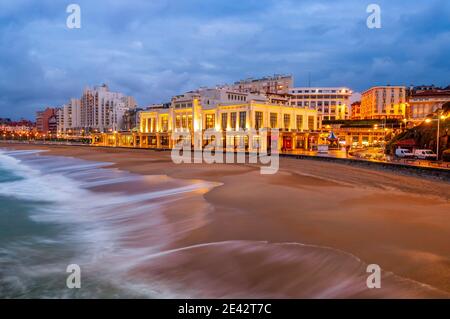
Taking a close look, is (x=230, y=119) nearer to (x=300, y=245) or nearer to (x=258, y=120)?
(x=258, y=120)

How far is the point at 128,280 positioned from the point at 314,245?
15.4 ft

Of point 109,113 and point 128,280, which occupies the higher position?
point 109,113

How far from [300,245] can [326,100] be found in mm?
119084

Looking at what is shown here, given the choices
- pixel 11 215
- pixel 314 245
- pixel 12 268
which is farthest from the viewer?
pixel 11 215

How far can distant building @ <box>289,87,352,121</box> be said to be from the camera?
391 feet

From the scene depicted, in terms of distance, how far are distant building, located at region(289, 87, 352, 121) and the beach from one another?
106349 mm

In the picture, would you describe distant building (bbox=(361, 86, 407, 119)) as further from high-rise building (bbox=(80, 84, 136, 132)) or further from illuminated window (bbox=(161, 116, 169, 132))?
high-rise building (bbox=(80, 84, 136, 132))

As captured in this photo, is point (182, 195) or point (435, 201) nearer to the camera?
point (435, 201)

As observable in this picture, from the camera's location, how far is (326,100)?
396 ft

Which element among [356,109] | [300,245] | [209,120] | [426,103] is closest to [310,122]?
[209,120]

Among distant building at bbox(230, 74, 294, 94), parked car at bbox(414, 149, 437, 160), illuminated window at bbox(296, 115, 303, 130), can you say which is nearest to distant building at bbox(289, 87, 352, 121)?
distant building at bbox(230, 74, 294, 94)
